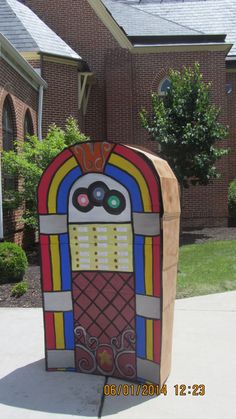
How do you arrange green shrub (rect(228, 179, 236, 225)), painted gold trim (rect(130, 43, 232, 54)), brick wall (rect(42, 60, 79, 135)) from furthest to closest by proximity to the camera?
green shrub (rect(228, 179, 236, 225)) → painted gold trim (rect(130, 43, 232, 54)) → brick wall (rect(42, 60, 79, 135))

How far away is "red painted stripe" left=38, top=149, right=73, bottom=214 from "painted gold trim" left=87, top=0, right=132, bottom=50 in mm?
13623

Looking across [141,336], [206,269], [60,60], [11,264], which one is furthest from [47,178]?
[60,60]

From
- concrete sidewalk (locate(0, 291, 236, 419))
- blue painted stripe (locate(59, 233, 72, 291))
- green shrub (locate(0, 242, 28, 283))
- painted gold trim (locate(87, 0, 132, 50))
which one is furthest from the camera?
painted gold trim (locate(87, 0, 132, 50))

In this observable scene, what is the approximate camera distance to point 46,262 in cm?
423

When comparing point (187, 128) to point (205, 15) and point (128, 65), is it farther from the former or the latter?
point (205, 15)

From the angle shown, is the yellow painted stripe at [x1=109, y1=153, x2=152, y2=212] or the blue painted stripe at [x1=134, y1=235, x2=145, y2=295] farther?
the blue painted stripe at [x1=134, y1=235, x2=145, y2=295]

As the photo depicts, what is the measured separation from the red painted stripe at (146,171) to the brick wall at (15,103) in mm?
7070

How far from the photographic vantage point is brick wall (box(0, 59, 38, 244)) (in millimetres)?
10531

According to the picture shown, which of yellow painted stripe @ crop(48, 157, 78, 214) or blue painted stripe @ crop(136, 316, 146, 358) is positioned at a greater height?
yellow painted stripe @ crop(48, 157, 78, 214)

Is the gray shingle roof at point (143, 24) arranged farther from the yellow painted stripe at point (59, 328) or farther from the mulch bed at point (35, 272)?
the yellow painted stripe at point (59, 328)

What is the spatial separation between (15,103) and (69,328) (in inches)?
322

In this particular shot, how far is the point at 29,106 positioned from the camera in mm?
12945

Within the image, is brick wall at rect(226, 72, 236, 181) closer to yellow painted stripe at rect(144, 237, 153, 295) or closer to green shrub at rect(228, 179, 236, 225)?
green shrub at rect(228, 179, 236, 225)

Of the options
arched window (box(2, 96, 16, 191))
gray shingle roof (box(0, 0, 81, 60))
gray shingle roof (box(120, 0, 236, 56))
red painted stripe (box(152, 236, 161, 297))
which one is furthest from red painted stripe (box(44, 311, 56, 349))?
gray shingle roof (box(120, 0, 236, 56))
